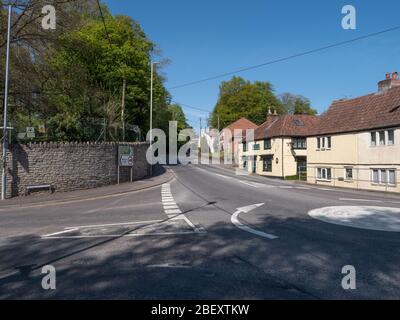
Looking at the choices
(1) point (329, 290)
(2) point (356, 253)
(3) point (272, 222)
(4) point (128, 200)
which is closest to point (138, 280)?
(1) point (329, 290)

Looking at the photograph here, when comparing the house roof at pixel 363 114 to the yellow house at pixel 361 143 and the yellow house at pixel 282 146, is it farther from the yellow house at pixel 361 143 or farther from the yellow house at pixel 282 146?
the yellow house at pixel 282 146

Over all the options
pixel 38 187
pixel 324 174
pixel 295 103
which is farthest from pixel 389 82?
pixel 295 103

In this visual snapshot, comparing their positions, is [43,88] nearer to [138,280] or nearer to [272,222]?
[272,222]

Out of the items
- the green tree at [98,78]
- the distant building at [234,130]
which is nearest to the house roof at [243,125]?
the distant building at [234,130]

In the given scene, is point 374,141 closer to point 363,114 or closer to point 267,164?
point 363,114

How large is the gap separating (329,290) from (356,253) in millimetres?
2450

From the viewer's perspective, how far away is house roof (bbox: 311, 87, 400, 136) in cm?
2712

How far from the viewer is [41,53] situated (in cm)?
2489

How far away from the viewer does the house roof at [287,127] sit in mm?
44994

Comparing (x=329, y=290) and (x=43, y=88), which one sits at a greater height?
(x=43, y=88)

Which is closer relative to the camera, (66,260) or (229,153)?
(66,260)

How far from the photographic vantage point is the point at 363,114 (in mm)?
30188

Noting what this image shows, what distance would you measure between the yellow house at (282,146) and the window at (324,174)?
8082 mm
